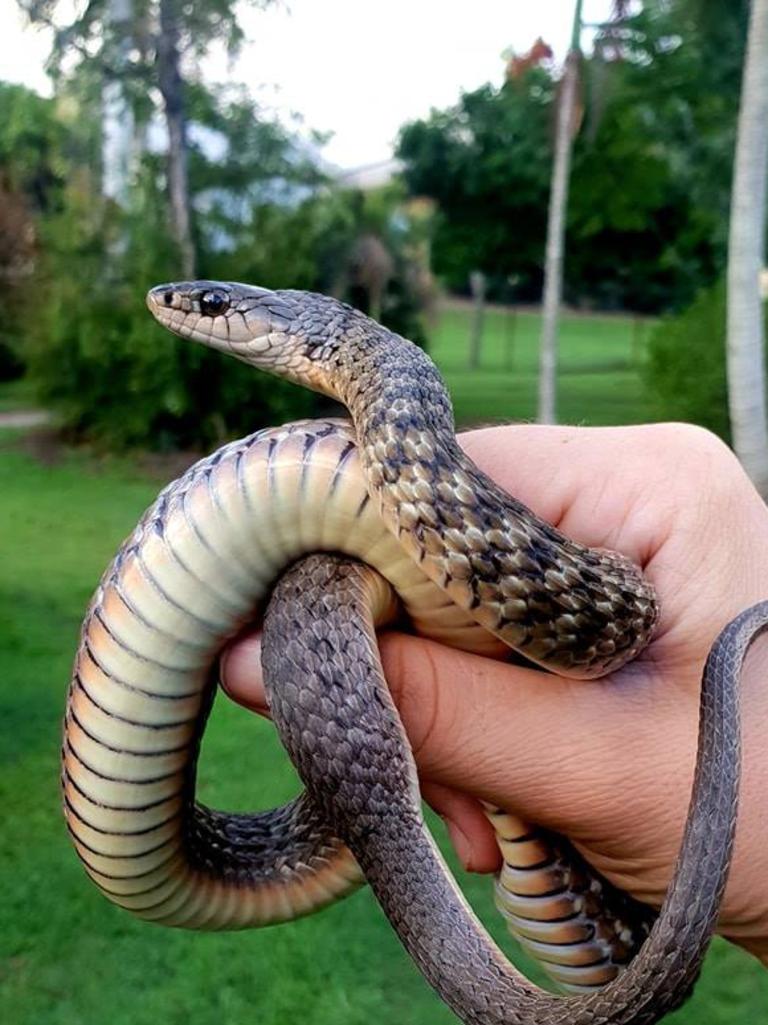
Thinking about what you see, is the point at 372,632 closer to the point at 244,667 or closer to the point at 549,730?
the point at 244,667

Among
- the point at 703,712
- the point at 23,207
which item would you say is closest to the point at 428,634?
the point at 703,712

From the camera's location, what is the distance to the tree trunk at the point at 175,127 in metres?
18.4

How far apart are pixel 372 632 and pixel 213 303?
1165 millimetres

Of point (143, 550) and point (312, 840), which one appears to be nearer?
point (143, 550)

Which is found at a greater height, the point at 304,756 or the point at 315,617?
the point at 315,617

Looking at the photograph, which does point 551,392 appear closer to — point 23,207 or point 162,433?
point 162,433

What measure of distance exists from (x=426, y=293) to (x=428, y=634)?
21.8m

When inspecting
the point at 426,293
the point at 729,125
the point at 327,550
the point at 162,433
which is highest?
the point at 729,125

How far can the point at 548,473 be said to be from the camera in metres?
2.33

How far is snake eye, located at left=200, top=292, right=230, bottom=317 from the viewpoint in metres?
2.88

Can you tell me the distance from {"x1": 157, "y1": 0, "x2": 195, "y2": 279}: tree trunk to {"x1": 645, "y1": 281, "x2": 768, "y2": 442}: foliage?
7.65m

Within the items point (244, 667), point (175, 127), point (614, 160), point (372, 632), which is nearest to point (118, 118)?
point (175, 127)

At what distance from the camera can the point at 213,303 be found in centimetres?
291

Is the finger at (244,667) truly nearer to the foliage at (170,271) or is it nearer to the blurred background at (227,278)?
the blurred background at (227,278)
